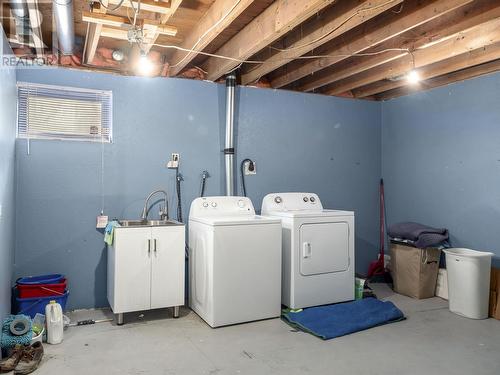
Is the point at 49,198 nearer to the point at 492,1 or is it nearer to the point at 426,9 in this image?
the point at 426,9

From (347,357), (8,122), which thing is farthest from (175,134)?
(347,357)

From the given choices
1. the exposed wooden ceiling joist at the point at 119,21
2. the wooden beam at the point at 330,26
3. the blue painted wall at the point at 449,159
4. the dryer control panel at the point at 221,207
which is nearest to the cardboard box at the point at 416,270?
the blue painted wall at the point at 449,159

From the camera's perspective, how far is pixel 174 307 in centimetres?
334

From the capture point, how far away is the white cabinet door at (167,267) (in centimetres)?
323

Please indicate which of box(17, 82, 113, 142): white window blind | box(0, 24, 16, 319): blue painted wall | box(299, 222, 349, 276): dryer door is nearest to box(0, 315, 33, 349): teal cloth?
box(0, 24, 16, 319): blue painted wall

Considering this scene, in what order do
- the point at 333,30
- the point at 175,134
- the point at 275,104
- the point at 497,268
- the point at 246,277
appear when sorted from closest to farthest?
the point at 333,30, the point at 246,277, the point at 497,268, the point at 175,134, the point at 275,104

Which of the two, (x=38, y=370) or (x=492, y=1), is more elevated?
(x=492, y=1)

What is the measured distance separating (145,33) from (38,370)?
97.9 inches

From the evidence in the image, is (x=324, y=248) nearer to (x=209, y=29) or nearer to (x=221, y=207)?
(x=221, y=207)

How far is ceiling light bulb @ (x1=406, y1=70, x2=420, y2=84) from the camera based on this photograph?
153 inches

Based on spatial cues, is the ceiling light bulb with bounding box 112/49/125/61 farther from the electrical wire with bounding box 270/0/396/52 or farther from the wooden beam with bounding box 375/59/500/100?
the wooden beam with bounding box 375/59/500/100

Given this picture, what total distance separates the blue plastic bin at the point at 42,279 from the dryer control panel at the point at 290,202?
2.07 metres

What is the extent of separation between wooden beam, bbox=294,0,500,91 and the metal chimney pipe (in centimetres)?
109

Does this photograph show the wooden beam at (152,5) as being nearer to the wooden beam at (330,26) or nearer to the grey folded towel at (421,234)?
the wooden beam at (330,26)
